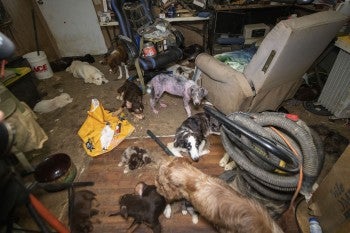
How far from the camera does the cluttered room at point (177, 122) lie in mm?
1672

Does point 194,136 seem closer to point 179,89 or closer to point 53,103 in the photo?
point 179,89

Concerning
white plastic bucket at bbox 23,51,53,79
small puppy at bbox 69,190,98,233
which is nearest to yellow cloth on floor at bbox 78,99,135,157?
small puppy at bbox 69,190,98,233

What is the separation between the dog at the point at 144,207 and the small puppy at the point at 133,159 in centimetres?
53

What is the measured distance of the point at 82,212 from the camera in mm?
2340

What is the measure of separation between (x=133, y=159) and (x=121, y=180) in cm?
30

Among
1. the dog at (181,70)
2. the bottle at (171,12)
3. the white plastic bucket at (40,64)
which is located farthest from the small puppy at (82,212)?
the bottle at (171,12)

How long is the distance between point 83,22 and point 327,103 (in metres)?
5.45

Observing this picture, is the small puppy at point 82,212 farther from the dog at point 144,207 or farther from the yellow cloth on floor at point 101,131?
the yellow cloth on floor at point 101,131

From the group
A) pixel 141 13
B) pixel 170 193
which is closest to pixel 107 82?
pixel 141 13

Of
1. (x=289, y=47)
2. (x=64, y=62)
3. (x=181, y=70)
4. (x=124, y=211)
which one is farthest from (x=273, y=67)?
(x=64, y=62)

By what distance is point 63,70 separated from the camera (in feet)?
17.0

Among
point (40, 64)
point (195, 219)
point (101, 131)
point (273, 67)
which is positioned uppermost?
point (273, 67)

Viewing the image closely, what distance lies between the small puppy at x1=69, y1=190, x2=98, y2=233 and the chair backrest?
2.37 metres

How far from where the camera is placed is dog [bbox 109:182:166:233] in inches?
80.7
